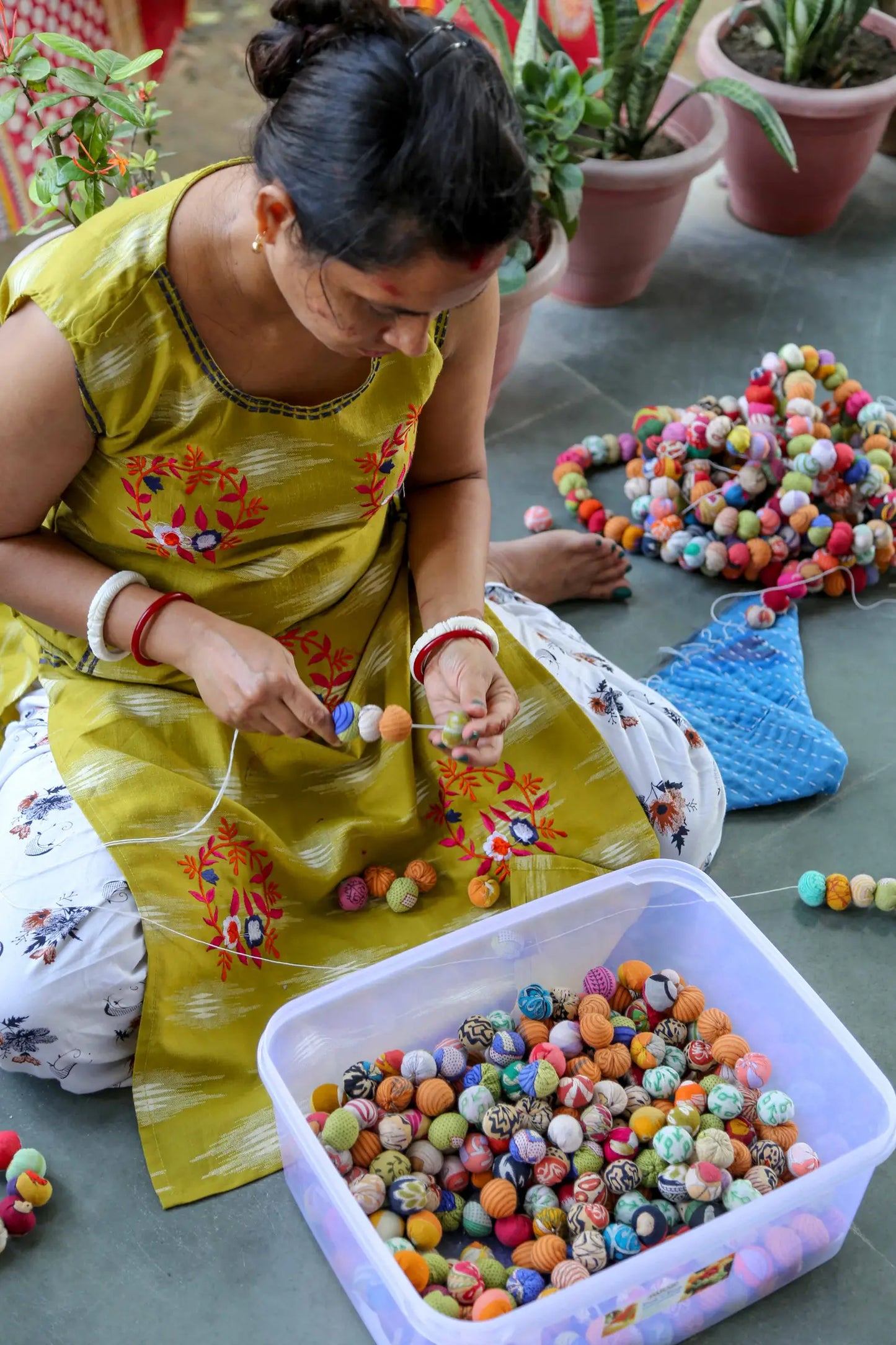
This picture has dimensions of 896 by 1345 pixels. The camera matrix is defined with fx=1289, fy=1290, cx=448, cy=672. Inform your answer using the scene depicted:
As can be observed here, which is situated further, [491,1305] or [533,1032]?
[533,1032]

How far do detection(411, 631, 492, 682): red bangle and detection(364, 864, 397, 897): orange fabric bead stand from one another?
218 mm

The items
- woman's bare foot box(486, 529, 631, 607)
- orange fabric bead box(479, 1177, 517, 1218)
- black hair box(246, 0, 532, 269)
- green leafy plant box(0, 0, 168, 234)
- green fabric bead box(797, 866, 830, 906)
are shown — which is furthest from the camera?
woman's bare foot box(486, 529, 631, 607)

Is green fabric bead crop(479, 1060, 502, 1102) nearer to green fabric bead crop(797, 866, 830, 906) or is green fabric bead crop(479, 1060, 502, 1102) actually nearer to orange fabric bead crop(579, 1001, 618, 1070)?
orange fabric bead crop(579, 1001, 618, 1070)

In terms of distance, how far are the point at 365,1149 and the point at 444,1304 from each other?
0.55ft

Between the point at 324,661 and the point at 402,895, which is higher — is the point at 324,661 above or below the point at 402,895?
above

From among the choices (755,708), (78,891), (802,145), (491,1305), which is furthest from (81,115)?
(802,145)

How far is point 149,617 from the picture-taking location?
118 centimetres

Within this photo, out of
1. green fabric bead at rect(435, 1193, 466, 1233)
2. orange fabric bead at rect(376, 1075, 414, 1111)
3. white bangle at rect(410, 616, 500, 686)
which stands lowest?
green fabric bead at rect(435, 1193, 466, 1233)

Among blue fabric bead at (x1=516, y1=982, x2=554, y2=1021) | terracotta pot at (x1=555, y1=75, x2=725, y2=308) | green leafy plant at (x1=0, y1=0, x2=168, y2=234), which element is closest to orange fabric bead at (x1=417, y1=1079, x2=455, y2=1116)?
blue fabric bead at (x1=516, y1=982, x2=554, y2=1021)

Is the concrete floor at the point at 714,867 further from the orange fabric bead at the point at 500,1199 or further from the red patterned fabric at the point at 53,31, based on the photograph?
the red patterned fabric at the point at 53,31

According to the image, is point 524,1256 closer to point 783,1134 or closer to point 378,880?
point 783,1134

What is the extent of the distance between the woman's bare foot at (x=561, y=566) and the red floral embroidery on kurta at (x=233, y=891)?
63 centimetres

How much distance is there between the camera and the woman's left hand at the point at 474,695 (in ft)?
3.89

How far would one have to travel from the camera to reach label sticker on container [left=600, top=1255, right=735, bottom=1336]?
1054mm
